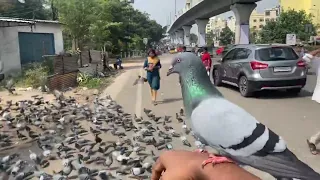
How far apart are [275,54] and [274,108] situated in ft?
7.19

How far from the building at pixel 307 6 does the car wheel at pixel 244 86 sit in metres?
63.0

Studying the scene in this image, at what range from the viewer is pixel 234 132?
110 inches

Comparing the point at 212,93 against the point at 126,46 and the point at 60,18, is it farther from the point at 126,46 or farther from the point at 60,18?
the point at 126,46

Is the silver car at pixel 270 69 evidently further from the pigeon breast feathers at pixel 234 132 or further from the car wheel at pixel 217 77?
the pigeon breast feathers at pixel 234 132

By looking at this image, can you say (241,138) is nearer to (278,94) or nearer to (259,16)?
(278,94)

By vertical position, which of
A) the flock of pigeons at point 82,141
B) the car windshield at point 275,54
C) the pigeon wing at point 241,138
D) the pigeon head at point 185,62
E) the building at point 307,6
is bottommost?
the flock of pigeons at point 82,141

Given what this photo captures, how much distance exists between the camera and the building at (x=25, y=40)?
62.5 ft

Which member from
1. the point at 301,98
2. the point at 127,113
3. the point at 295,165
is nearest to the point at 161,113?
the point at 127,113

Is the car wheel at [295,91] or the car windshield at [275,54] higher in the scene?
the car windshield at [275,54]

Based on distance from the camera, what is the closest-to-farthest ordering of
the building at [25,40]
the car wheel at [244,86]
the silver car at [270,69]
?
the silver car at [270,69] < the car wheel at [244,86] < the building at [25,40]

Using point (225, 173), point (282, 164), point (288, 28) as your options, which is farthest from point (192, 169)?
point (288, 28)

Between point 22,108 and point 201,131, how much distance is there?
7.86m

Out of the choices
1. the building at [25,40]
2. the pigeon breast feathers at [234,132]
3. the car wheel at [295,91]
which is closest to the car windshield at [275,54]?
the car wheel at [295,91]

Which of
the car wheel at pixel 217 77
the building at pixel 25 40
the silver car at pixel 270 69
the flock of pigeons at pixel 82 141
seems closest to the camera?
the flock of pigeons at pixel 82 141
